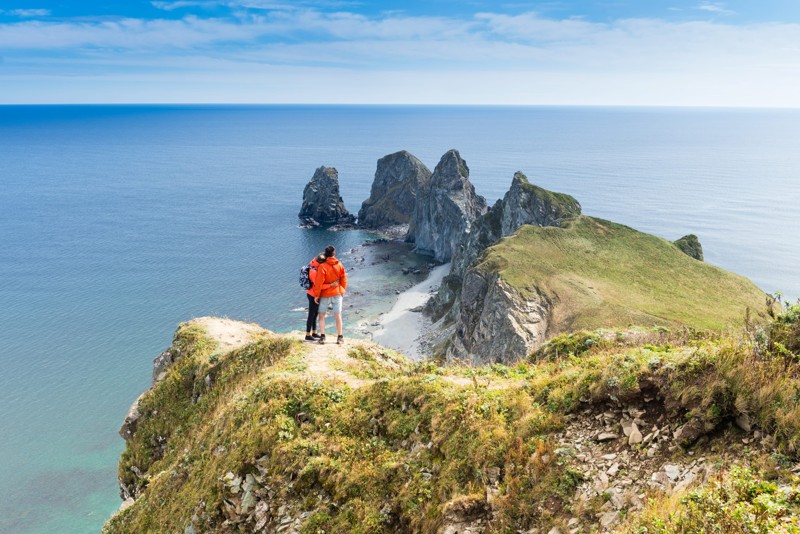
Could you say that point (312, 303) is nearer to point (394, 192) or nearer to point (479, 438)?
point (479, 438)

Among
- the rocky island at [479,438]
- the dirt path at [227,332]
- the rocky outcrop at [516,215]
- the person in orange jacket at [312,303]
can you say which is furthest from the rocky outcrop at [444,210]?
the rocky island at [479,438]

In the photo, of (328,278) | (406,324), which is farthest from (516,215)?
(328,278)

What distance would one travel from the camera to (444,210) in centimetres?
10962

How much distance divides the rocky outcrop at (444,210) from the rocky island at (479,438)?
88.7m

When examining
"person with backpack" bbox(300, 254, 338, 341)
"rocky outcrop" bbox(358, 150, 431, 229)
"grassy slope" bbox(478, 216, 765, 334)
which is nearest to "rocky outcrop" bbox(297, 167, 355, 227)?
"rocky outcrop" bbox(358, 150, 431, 229)

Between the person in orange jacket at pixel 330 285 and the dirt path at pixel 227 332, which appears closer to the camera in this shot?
the person in orange jacket at pixel 330 285

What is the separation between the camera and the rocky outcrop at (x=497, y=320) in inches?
1780

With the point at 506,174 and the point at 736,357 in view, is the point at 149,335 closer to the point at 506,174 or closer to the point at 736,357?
the point at 736,357

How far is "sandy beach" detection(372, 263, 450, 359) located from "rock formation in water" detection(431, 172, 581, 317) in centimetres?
410

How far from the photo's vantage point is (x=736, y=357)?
8.54m

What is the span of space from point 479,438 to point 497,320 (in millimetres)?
38840

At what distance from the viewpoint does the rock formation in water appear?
78219 millimetres

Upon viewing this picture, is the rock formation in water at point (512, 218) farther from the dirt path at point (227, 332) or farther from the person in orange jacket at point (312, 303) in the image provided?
the person in orange jacket at point (312, 303)

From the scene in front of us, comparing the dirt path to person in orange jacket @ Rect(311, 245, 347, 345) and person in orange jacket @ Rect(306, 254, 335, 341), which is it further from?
person in orange jacket @ Rect(311, 245, 347, 345)
